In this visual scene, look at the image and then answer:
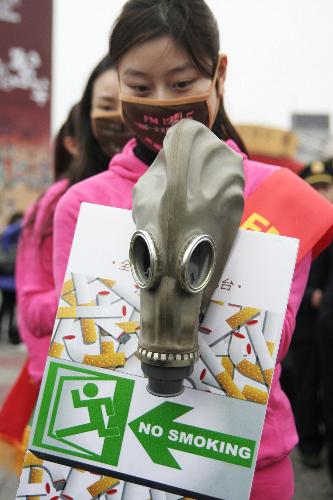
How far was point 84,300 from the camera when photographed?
1176mm

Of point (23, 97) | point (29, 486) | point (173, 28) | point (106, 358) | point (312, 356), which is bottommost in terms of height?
point (23, 97)

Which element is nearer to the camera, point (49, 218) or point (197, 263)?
point (197, 263)

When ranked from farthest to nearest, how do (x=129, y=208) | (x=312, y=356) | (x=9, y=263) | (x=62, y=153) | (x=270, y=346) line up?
(x=9, y=263), (x=312, y=356), (x=62, y=153), (x=129, y=208), (x=270, y=346)

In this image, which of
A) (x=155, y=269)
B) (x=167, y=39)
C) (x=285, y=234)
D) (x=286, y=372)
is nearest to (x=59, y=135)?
(x=167, y=39)

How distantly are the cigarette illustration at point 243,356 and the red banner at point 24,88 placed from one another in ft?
52.4

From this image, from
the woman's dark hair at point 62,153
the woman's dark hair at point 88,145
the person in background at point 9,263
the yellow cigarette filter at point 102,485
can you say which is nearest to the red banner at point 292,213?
the yellow cigarette filter at point 102,485

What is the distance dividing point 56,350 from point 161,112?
527 mm

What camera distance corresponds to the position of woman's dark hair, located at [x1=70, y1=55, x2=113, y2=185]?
2338 mm

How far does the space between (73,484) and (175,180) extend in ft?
1.90

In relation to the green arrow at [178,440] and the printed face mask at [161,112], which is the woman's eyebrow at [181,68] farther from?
the green arrow at [178,440]

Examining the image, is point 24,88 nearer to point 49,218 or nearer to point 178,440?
point 49,218

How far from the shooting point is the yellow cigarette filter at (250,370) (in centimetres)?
109

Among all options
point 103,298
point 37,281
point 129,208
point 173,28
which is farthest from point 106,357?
point 37,281

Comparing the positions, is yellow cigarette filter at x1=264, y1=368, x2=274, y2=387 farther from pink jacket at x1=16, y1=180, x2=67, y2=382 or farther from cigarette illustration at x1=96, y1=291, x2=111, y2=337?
pink jacket at x1=16, y1=180, x2=67, y2=382
